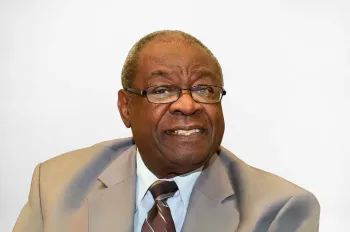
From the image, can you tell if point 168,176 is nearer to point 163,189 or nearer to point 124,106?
point 163,189

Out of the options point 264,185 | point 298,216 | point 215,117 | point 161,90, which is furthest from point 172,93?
point 298,216

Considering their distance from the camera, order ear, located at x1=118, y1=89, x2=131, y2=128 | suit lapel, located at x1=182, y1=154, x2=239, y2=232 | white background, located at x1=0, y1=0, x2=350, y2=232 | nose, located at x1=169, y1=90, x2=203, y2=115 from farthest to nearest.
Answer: white background, located at x1=0, y1=0, x2=350, y2=232 < ear, located at x1=118, y1=89, x2=131, y2=128 < suit lapel, located at x1=182, y1=154, x2=239, y2=232 < nose, located at x1=169, y1=90, x2=203, y2=115

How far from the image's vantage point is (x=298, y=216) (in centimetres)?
168

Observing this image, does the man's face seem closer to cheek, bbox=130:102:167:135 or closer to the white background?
cheek, bbox=130:102:167:135

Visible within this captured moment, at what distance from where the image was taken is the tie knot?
176cm

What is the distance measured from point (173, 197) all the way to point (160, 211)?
68 mm

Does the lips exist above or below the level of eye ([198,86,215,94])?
below

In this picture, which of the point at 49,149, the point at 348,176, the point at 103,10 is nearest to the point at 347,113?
the point at 348,176

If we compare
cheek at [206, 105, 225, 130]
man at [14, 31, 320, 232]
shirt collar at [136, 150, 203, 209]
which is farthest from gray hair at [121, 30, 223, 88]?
shirt collar at [136, 150, 203, 209]

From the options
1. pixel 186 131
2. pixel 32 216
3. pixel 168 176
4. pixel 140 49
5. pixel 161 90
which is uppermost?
pixel 140 49

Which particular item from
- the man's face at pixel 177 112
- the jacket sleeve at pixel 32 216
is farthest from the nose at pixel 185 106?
the jacket sleeve at pixel 32 216

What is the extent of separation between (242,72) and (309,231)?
0.68 metres

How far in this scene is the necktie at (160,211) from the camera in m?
1.71

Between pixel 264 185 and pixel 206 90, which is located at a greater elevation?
pixel 206 90
